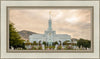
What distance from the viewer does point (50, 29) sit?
3268mm

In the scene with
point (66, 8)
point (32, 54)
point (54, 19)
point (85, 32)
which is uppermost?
point (66, 8)

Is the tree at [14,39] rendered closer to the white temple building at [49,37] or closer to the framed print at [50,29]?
the framed print at [50,29]

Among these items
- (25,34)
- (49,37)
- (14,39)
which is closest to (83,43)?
(49,37)

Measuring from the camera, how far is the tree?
3.25 m

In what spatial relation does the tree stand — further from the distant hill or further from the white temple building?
the white temple building

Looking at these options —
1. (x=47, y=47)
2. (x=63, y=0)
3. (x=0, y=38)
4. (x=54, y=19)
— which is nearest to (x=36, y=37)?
(x=47, y=47)

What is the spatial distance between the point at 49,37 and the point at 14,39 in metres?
0.73

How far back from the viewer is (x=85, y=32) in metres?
3.24

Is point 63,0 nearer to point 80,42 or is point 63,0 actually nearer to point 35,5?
point 35,5

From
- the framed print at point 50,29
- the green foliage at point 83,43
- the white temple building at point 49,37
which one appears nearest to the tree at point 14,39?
the framed print at point 50,29

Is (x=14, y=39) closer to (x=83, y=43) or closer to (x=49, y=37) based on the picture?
(x=49, y=37)

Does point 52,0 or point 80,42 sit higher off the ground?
point 52,0

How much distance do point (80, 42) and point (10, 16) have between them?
5.06ft

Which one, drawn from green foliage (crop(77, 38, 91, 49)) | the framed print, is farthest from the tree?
green foliage (crop(77, 38, 91, 49))
